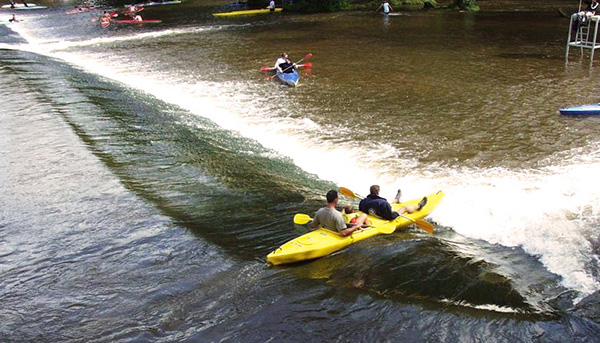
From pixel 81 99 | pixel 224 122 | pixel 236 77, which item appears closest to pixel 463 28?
pixel 236 77

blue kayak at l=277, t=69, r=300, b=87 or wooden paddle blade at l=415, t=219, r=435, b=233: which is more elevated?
blue kayak at l=277, t=69, r=300, b=87

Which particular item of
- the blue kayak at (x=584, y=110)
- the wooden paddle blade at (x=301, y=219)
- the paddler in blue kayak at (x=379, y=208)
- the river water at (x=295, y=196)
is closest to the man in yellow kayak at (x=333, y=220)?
the wooden paddle blade at (x=301, y=219)

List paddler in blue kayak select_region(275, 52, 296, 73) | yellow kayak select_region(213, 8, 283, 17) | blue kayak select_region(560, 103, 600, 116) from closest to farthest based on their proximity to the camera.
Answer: blue kayak select_region(560, 103, 600, 116) < paddler in blue kayak select_region(275, 52, 296, 73) < yellow kayak select_region(213, 8, 283, 17)

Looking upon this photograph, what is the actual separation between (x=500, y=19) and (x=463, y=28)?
435 centimetres

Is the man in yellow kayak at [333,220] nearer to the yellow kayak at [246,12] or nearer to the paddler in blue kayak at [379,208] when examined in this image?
the paddler in blue kayak at [379,208]

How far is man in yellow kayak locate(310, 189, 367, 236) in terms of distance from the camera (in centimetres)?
849

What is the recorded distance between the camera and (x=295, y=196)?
422 inches

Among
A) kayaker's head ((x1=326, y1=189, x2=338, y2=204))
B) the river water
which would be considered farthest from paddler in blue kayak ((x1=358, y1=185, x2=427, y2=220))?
kayaker's head ((x1=326, y1=189, x2=338, y2=204))

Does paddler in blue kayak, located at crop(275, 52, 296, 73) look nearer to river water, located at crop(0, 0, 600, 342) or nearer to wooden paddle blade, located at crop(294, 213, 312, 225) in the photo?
river water, located at crop(0, 0, 600, 342)

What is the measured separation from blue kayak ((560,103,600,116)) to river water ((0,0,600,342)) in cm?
22

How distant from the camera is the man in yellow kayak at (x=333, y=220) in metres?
8.49

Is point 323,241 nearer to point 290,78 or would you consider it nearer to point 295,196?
point 295,196

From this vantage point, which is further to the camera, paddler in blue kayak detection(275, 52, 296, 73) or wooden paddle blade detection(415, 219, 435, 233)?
paddler in blue kayak detection(275, 52, 296, 73)

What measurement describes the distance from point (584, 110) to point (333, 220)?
33.4 feet
